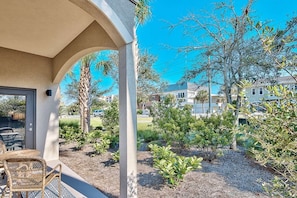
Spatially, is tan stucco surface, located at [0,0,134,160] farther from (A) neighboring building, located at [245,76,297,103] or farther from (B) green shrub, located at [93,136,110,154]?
(A) neighboring building, located at [245,76,297,103]

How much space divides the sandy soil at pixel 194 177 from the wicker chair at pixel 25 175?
4.64 ft

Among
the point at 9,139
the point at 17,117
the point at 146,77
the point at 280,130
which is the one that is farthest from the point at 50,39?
the point at 146,77

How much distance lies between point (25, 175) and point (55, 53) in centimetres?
413

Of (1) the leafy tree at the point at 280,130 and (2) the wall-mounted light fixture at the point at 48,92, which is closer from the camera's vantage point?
(1) the leafy tree at the point at 280,130

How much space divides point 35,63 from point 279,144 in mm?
6734

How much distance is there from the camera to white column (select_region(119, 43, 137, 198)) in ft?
10.7

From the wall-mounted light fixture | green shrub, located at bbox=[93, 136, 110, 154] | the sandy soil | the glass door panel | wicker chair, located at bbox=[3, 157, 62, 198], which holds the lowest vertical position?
the sandy soil

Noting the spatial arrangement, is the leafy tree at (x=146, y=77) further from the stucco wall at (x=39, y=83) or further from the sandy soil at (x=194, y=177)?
the sandy soil at (x=194, y=177)

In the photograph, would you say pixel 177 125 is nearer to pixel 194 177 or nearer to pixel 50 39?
pixel 194 177

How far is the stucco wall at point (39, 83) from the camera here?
5.65 m

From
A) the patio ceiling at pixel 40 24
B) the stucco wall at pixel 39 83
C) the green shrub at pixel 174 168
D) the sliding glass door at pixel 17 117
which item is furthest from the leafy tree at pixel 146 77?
the green shrub at pixel 174 168

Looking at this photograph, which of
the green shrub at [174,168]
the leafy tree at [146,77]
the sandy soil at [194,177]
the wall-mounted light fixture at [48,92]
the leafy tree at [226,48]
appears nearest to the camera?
the sandy soil at [194,177]

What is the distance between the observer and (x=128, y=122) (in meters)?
3.30

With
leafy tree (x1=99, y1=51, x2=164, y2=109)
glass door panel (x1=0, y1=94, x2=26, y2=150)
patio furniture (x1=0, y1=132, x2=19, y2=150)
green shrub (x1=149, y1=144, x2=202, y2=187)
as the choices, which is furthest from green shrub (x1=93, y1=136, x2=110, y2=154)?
leafy tree (x1=99, y1=51, x2=164, y2=109)
